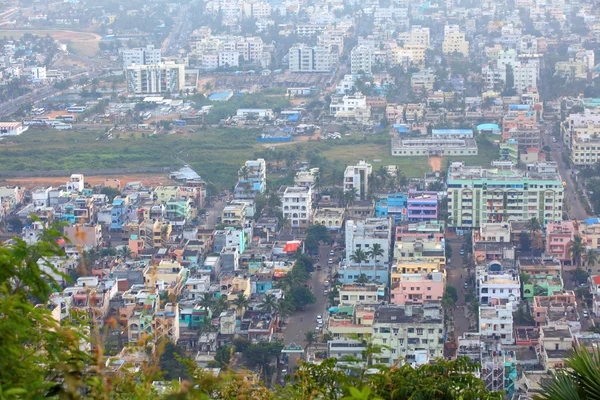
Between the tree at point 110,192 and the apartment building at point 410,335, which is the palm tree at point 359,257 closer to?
the apartment building at point 410,335

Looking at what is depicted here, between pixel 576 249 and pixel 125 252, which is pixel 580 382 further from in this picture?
pixel 125 252

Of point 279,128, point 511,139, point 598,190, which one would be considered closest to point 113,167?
point 279,128

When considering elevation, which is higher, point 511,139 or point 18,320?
point 18,320

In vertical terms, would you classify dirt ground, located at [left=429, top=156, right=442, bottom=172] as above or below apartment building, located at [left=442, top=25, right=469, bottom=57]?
below

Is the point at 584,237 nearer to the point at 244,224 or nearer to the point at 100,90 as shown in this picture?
the point at 244,224

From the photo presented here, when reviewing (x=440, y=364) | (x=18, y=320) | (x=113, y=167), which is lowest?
(x=113, y=167)

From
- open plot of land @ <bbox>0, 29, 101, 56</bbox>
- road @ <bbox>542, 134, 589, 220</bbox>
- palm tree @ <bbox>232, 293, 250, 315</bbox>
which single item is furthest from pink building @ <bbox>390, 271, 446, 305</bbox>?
open plot of land @ <bbox>0, 29, 101, 56</bbox>

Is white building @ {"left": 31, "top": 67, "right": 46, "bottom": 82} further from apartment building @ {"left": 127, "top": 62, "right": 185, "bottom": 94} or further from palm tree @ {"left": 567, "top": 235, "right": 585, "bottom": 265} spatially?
palm tree @ {"left": 567, "top": 235, "right": 585, "bottom": 265}

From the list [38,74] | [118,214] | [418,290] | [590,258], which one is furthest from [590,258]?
[38,74]
